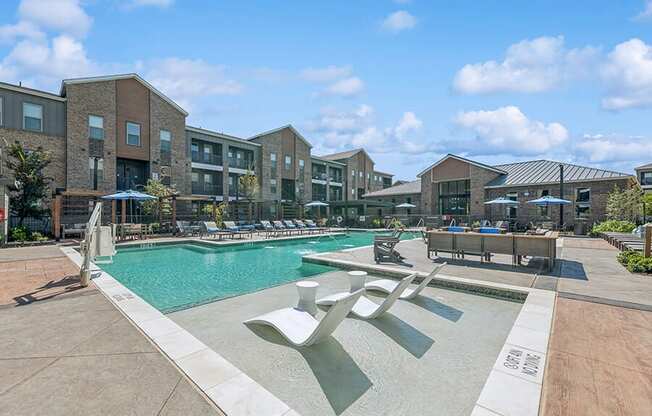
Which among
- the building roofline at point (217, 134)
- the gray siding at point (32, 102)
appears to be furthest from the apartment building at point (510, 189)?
the gray siding at point (32, 102)

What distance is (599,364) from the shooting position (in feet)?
10.5

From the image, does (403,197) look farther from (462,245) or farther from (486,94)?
(462,245)

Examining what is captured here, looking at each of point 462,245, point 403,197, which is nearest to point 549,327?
point 462,245

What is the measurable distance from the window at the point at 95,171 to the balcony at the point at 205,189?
7.16 meters

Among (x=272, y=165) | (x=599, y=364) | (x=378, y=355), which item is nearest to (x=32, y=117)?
(x=272, y=165)

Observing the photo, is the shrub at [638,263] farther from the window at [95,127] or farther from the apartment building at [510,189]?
the window at [95,127]

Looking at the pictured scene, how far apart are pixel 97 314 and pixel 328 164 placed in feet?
123

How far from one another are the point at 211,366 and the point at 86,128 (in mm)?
22719

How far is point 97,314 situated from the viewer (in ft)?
15.4

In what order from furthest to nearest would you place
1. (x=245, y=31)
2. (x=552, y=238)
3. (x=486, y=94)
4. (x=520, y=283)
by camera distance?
1. (x=486, y=94)
2. (x=245, y=31)
3. (x=552, y=238)
4. (x=520, y=283)

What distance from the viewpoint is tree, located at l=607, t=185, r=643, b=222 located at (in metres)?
18.7

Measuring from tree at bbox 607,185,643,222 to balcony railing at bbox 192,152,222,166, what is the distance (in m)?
29.3

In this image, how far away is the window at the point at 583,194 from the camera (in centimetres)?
2284

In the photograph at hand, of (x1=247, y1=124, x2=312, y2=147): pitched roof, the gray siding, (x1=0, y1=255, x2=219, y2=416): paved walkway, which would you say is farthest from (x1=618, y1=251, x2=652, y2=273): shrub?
(x1=247, y1=124, x2=312, y2=147): pitched roof
